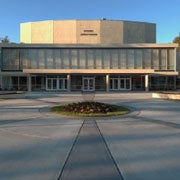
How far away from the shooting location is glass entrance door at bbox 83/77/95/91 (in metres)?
49.6

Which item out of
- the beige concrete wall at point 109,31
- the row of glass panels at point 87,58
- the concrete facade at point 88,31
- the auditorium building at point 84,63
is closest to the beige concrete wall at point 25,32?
the concrete facade at point 88,31

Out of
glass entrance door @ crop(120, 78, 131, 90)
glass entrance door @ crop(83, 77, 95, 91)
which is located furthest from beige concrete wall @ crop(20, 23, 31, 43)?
glass entrance door @ crop(120, 78, 131, 90)

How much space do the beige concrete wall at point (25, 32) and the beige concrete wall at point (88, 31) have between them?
10.6 m

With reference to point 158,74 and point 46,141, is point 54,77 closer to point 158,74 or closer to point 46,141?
point 158,74

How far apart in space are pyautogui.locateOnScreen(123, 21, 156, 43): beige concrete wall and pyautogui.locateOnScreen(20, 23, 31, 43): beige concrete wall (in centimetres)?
Answer: 1915

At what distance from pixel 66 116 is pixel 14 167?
8740mm

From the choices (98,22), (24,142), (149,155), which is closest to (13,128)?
(24,142)

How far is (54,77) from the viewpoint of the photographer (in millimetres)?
49156

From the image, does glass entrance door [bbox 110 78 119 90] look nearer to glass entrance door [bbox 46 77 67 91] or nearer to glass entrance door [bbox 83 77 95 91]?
glass entrance door [bbox 83 77 95 91]

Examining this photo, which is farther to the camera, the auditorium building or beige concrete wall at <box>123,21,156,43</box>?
beige concrete wall at <box>123,21,156,43</box>

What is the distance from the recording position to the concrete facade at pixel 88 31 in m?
58.4

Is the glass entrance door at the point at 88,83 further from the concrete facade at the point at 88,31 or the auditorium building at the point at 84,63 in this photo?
the concrete facade at the point at 88,31

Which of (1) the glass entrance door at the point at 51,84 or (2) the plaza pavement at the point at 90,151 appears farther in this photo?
(1) the glass entrance door at the point at 51,84

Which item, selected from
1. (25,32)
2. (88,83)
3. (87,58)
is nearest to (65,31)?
(25,32)
